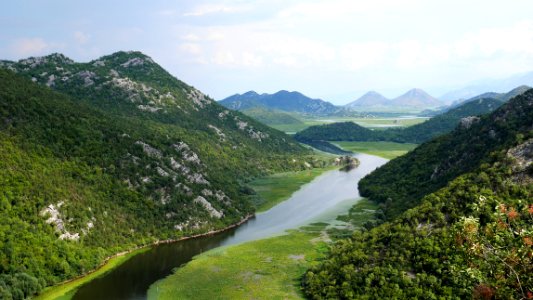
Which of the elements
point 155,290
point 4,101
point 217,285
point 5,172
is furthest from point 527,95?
point 4,101

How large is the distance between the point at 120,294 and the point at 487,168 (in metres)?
99.3

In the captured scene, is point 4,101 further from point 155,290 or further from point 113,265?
point 155,290

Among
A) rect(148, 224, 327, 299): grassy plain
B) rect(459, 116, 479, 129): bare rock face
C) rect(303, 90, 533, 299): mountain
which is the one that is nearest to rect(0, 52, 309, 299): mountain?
rect(148, 224, 327, 299): grassy plain

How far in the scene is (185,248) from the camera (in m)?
139

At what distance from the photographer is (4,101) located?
154125 millimetres

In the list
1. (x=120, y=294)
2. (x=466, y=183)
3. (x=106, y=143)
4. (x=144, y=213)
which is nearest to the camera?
(x=120, y=294)

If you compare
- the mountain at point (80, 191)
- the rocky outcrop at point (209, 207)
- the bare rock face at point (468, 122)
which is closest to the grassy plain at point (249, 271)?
the mountain at point (80, 191)

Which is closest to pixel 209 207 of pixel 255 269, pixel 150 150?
pixel 150 150

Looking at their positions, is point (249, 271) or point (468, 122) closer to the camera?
point (249, 271)

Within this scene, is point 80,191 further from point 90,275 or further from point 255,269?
point 255,269

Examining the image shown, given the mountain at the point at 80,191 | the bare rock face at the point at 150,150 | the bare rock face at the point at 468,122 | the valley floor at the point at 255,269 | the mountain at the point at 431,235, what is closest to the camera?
the mountain at the point at 431,235

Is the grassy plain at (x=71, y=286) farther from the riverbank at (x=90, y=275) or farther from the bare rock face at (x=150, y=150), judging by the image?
the bare rock face at (x=150, y=150)

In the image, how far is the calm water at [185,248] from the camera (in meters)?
106

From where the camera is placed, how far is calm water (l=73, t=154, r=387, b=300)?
4178 inches
